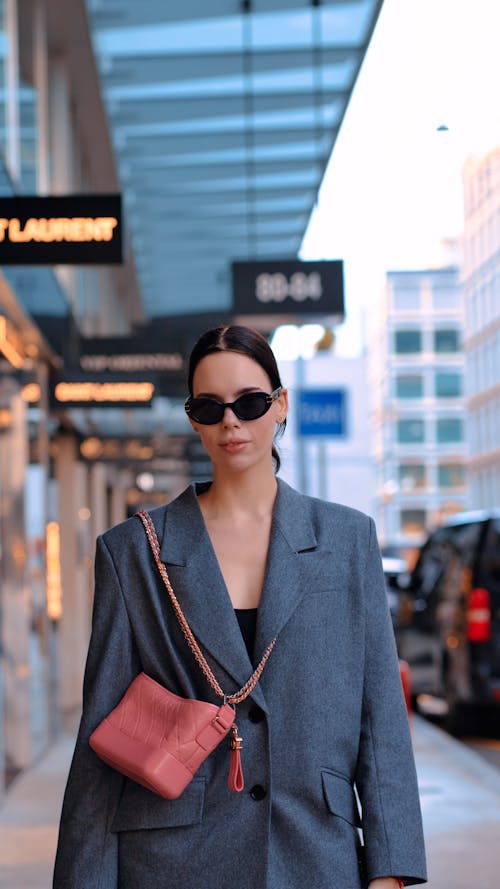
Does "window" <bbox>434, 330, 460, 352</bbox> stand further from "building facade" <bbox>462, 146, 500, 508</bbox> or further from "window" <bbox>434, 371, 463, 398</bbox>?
"building facade" <bbox>462, 146, 500, 508</bbox>

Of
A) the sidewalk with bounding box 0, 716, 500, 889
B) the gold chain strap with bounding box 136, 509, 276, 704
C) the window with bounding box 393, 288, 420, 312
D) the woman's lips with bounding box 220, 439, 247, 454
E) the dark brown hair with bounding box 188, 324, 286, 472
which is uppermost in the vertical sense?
the window with bounding box 393, 288, 420, 312

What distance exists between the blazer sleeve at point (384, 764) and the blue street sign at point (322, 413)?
15.8 meters

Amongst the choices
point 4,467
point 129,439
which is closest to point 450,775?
point 4,467

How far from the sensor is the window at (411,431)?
88.1 m

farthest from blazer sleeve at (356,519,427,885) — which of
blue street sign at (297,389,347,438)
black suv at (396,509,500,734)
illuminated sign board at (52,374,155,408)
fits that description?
blue street sign at (297,389,347,438)

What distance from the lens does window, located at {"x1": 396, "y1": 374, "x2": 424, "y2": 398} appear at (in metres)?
90.8

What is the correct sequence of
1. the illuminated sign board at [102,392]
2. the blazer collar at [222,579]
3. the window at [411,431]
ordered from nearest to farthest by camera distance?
the blazer collar at [222,579] → the illuminated sign board at [102,392] → the window at [411,431]

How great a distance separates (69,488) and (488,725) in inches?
207

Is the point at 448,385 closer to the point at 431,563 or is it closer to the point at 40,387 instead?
the point at 431,563

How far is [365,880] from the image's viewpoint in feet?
8.46

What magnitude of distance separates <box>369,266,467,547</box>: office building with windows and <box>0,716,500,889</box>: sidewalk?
235 feet

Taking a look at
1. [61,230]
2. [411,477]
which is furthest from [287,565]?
[411,477]

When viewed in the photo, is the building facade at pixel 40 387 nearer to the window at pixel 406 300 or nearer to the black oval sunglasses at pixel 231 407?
the black oval sunglasses at pixel 231 407

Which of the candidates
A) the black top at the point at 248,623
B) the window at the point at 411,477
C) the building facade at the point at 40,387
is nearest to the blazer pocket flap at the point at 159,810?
the black top at the point at 248,623
